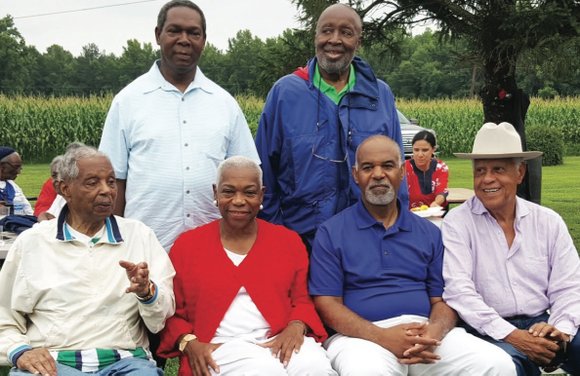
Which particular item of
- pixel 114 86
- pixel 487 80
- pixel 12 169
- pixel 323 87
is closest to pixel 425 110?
pixel 487 80

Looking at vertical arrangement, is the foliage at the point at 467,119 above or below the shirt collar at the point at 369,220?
below

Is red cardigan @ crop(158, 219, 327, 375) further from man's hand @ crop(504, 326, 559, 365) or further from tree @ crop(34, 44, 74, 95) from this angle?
tree @ crop(34, 44, 74, 95)

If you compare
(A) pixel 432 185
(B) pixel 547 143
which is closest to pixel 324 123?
(A) pixel 432 185

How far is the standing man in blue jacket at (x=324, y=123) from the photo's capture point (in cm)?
386

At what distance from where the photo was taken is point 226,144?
3818mm

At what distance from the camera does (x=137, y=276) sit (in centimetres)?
302

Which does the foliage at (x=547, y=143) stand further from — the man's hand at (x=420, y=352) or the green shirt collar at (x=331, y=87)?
the man's hand at (x=420, y=352)

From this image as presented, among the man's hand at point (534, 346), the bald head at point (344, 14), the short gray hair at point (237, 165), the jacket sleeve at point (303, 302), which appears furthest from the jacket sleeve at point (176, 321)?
the man's hand at point (534, 346)

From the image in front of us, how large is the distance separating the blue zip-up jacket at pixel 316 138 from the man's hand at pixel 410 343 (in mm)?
793

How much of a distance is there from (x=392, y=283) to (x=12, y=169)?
5.88 metres

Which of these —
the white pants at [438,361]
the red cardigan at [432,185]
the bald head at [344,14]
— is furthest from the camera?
the red cardigan at [432,185]

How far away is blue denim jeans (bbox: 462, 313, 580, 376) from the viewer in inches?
135

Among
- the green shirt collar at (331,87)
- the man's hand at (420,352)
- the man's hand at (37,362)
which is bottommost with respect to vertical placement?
the man's hand at (420,352)

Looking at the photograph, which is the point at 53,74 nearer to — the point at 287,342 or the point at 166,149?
the point at 166,149
